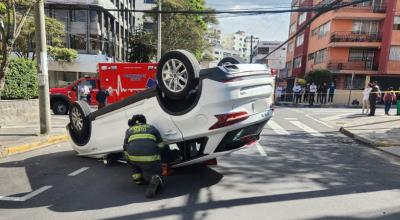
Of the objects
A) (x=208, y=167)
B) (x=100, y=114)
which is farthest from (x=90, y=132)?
(x=208, y=167)

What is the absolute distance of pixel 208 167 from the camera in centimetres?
630

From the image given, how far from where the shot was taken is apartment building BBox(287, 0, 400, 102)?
1286 inches

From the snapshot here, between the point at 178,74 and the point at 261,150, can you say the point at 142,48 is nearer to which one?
the point at 261,150

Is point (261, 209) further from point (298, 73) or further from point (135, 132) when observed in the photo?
point (298, 73)

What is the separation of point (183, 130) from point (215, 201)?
118 centimetres

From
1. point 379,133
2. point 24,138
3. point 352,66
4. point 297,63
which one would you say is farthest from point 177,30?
point 24,138

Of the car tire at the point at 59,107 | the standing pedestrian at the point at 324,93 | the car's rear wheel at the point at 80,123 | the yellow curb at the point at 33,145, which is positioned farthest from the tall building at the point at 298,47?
the car's rear wheel at the point at 80,123

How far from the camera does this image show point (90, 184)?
5.39m

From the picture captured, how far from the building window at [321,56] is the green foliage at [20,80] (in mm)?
31637

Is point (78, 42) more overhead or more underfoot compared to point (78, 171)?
more overhead

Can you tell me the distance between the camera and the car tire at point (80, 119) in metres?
6.66

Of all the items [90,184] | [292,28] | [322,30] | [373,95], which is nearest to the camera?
[90,184]

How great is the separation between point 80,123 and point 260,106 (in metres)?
3.91

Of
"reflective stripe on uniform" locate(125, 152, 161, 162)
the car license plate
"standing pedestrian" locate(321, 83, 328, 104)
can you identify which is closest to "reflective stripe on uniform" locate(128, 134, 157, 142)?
"reflective stripe on uniform" locate(125, 152, 161, 162)
